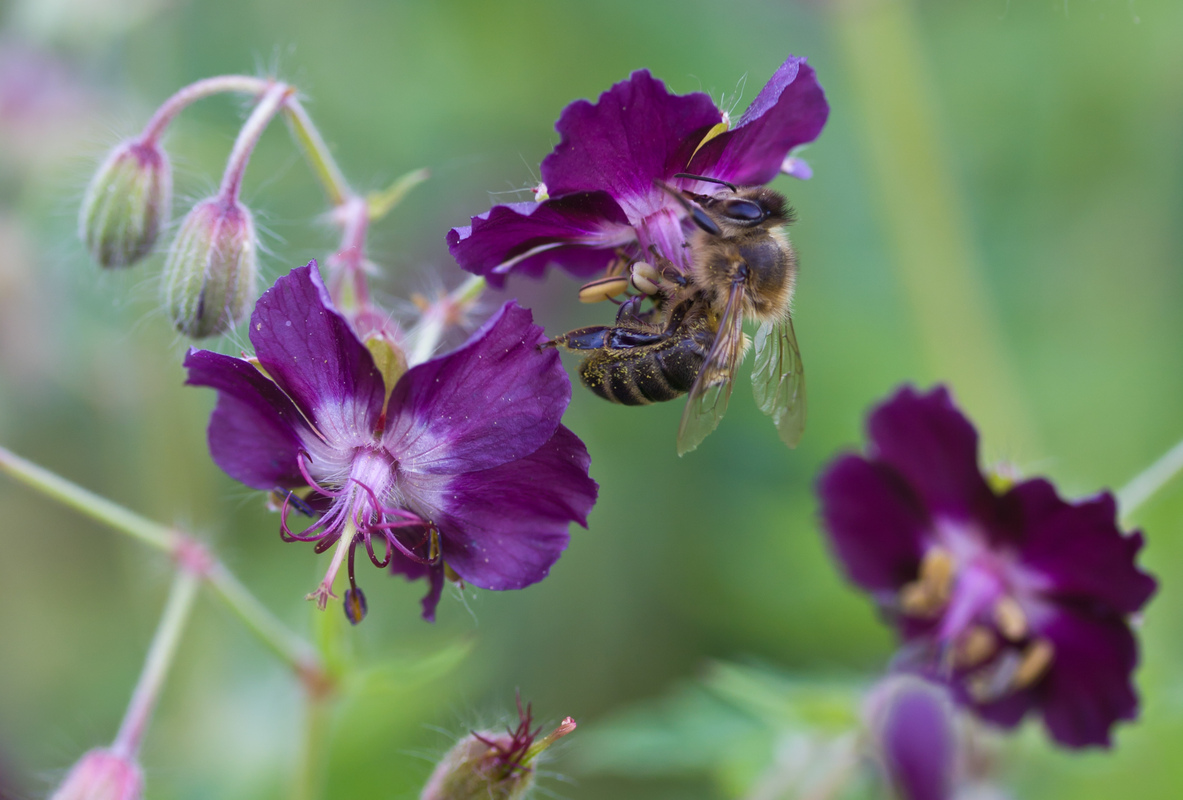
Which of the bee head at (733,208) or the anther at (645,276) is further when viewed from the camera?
the anther at (645,276)

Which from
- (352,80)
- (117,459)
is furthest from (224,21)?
(117,459)

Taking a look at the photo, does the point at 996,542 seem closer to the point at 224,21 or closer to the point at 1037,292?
the point at 1037,292

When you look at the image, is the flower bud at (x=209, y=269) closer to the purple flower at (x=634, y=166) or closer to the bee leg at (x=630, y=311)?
the purple flower at (x=634, y=166)

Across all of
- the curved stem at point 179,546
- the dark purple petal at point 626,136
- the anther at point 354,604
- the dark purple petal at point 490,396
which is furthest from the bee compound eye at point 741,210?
the curved stem at point 179,546

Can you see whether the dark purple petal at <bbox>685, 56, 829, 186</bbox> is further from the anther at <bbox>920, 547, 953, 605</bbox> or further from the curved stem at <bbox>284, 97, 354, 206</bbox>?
the anther at <bbox>920, 547, 953, 605</bbox>

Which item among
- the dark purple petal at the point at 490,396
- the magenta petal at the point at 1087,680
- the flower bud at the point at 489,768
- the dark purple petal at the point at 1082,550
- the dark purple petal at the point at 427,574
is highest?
the dark purple petal at the point at 1082,550

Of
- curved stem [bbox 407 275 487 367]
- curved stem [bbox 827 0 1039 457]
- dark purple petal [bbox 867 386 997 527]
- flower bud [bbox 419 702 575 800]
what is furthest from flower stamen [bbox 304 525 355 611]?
curved stem [bbox 827 0 1039 457]
